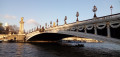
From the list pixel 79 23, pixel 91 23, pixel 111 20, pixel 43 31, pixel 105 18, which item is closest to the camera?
pixel 111 20

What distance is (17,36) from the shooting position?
286 ft

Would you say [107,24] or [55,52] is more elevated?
[107,24]

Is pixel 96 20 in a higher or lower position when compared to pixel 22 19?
lower

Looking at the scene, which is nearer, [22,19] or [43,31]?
[43,31]

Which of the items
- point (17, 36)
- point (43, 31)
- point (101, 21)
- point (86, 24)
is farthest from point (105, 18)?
point (17, 36)

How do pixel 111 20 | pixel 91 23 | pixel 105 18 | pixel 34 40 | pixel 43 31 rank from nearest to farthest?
pixel 111 20, pixel 105 18, pixel 91 23, pixel 43 31, pixel 34 40

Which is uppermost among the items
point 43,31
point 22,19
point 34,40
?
point 22,19

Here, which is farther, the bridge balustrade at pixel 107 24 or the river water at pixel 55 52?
the river water at pixel 55 52

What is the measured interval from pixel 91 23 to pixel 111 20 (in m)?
5.23

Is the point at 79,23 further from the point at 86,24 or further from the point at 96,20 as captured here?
the point at 96,20

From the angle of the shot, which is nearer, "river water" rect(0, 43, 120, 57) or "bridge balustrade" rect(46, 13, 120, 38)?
"bridge balustrade" rect(46, 13, 120, 38)

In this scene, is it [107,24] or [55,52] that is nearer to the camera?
[107,24]

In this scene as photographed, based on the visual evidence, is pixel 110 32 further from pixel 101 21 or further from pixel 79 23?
pixel 79 23

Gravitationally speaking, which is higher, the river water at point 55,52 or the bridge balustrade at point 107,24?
the bridge balustrade at point 107,24
